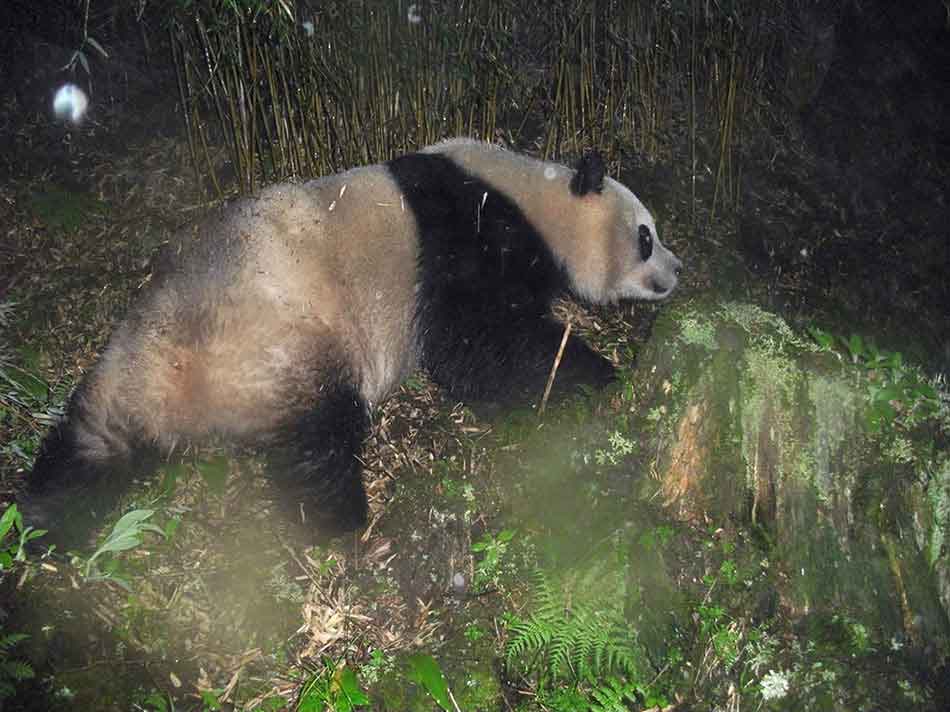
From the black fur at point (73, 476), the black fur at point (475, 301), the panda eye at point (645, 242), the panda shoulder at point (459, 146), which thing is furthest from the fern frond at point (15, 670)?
the panda eye at point (645, 242)

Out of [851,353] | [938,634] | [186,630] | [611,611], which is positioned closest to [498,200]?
[851,353]

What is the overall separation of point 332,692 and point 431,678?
0.43m

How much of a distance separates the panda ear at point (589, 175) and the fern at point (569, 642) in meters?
2.60

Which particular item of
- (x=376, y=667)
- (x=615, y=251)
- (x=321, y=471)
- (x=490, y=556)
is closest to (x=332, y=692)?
(x=376, y=667)

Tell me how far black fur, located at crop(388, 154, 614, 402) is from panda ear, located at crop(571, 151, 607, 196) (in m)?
0.55

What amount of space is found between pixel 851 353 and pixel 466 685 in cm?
280

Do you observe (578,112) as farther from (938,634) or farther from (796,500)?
(938,634)

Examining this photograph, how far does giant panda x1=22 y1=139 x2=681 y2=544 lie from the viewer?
3.70 m

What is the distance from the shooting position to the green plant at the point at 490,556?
361 centimetres

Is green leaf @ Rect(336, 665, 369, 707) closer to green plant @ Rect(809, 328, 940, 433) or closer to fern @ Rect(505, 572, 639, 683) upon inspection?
fern @ Rect(505, 572, 639, 683)

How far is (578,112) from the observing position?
5.79 metres

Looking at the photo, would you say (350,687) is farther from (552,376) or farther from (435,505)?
(552,376)

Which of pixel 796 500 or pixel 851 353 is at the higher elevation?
pixel 851 353

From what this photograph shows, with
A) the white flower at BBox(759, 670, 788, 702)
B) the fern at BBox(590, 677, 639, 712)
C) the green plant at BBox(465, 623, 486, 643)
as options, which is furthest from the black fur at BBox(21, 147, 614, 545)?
the white flower at BBox(759, 670, 788, 702)
